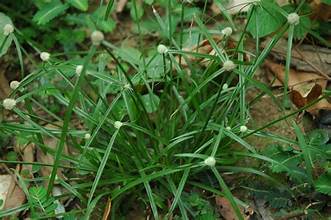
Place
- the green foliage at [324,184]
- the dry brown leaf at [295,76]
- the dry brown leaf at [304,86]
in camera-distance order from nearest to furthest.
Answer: the green foliage at [324,184] < the dry brown leaf at [304,86] < the dry brown leaf at [295,76]

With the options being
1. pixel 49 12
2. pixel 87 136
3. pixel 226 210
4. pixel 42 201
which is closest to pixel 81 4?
pixel 49 12

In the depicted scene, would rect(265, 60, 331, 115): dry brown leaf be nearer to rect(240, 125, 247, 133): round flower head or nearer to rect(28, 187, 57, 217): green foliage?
rect(240, 125, 247, 133): round flower head

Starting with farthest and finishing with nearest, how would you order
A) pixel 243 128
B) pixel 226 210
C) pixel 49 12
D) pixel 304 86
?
pixel 49 12, pixel 304 86, pixel 226 210, pixel 243 128

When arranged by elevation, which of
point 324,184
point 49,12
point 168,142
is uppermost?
point 49,12

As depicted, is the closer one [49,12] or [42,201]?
[42,201]

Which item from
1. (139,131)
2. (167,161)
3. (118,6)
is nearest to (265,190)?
(167,161)

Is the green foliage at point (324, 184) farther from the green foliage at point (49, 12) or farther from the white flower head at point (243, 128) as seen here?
the green foliage at point (49, 12)

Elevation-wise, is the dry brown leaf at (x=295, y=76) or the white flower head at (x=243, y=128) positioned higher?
the white flower head at (x=243, y=128)

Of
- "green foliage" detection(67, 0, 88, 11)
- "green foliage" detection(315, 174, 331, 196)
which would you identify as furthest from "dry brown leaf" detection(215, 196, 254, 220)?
"green foliage" detection(67, 0, 88, 11)

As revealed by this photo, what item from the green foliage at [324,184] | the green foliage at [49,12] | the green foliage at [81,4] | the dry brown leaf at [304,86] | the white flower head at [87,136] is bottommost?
the green foliage at [324,184]

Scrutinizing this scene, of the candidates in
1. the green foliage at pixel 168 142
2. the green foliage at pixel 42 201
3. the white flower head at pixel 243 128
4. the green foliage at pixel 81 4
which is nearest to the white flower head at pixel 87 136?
the green foliage at pixel 168 142

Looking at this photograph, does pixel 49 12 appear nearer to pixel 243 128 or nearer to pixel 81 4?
pixel 81 4
